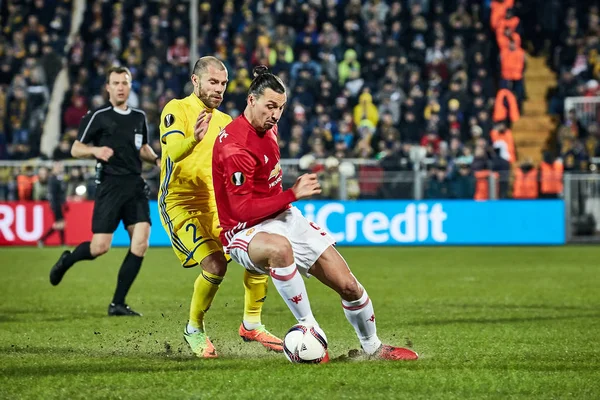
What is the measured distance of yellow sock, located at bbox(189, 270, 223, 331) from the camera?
7.62 meters

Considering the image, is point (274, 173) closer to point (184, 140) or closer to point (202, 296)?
point (184, 140)

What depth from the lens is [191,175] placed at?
785cm

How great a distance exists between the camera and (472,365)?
22.0 ft

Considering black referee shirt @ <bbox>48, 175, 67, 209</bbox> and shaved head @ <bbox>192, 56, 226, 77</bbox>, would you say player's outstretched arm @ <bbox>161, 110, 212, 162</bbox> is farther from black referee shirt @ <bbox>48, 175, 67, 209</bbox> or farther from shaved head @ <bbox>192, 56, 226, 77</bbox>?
black referee shirt @ <bbox>48, 175, 67, 209</bbox>

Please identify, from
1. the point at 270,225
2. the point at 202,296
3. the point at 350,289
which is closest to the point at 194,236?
the point at 202,296

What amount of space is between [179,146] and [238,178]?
0.87 metres

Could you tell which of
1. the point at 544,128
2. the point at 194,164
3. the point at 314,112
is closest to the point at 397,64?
the point at 314,112

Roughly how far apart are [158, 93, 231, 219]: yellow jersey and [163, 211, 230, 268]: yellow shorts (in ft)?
0.20

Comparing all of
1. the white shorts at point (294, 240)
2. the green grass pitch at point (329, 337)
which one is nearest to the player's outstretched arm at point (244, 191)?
the white shorts at point (294, 240)

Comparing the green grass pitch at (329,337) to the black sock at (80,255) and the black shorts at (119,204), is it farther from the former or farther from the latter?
the black shorts at (119,204)

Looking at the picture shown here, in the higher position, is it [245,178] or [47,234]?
[245,178]

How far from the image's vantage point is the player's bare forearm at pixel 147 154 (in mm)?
10008

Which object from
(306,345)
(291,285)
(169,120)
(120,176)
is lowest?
(306,345)

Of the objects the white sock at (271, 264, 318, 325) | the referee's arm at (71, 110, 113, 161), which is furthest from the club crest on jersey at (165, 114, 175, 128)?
the referee's arm at (71, 110, 113, 161)
